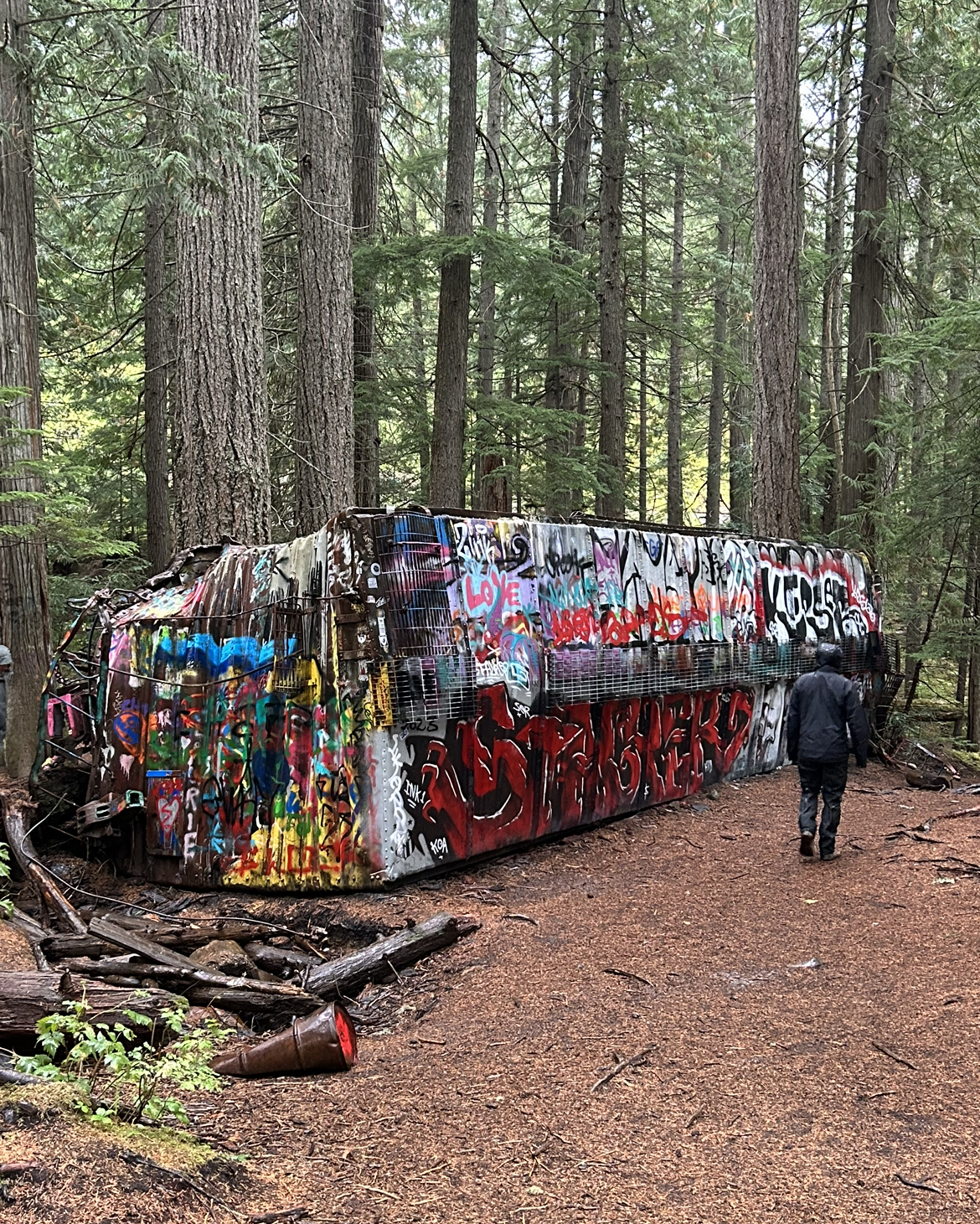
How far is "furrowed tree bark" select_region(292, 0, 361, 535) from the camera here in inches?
436

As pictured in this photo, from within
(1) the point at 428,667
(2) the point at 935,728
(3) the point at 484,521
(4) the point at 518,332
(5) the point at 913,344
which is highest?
(4) the point at 518,332

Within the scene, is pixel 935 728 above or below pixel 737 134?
below

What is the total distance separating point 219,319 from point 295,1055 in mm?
6298

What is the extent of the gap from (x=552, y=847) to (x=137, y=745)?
11.9 ft

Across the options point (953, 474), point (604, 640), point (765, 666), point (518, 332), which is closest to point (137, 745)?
point (604, 640)

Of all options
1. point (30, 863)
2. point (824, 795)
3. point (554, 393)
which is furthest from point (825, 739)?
point (554, 393)

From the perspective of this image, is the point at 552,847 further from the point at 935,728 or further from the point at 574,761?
the point at 935,728

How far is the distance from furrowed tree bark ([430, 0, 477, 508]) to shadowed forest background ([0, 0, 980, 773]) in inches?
1.9

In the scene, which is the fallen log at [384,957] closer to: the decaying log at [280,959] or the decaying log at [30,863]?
the decaying log at [280,959]

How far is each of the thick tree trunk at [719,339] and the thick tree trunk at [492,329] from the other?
540cm

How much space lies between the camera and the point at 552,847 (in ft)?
27.8

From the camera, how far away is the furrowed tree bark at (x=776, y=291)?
1284 cm

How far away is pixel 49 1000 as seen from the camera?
386cm

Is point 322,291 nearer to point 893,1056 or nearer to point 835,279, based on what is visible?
point 893,1056
